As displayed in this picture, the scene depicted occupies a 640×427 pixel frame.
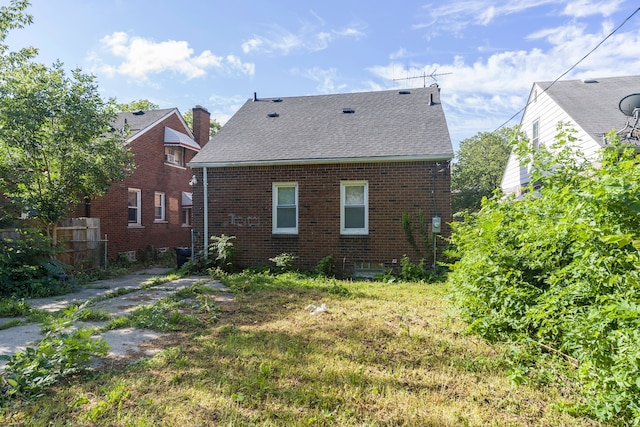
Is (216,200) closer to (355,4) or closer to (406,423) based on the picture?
(355,4)

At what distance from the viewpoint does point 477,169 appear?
2223 centimetres

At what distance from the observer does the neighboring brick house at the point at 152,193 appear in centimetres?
1338

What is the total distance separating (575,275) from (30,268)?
32.1 feet

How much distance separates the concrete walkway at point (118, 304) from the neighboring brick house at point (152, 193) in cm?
286

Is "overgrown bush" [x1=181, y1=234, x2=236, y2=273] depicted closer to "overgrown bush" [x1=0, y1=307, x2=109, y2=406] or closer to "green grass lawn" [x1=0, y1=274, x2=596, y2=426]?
"green grass lawn" [x1=0, y1=274, x2=596, y2=426]

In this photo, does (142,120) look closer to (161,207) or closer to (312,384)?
(161,207)

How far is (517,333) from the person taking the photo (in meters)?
4.00

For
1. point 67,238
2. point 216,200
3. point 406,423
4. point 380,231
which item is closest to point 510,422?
point 406,423

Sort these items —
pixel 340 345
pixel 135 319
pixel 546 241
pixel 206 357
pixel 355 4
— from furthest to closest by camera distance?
pixel 355 4 < pixel 135 319 < pixel 340 345 < pixel 206 357 < pixel 546 241

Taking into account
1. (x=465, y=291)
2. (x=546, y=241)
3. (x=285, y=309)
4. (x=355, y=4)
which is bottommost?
(x=285, y=309)

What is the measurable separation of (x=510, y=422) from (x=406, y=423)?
777mm

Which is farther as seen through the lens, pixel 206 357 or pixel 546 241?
pixel 206 357

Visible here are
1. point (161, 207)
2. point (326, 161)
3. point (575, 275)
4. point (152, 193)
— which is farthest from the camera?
point (161, 207)

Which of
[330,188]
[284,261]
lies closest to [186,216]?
[284,261]
